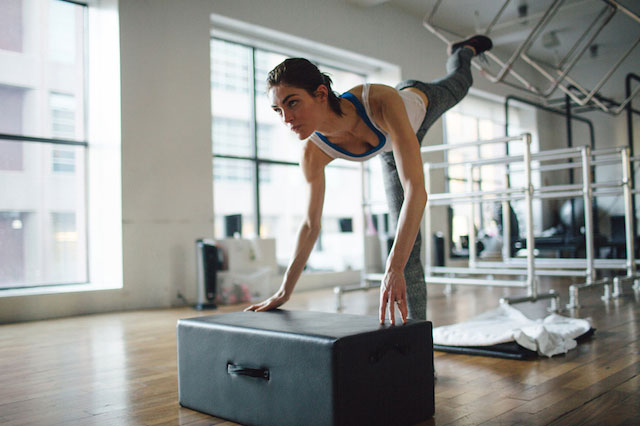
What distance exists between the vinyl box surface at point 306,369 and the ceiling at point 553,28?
4.20 m

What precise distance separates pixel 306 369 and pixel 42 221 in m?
3.26

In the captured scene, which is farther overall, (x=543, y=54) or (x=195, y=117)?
(x=543, y=54)

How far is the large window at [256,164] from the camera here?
15.9 ft

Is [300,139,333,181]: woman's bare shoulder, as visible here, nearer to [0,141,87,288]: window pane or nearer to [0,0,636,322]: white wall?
[0,0,636,322]: white wall

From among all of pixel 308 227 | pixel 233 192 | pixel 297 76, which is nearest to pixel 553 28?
pixel 233 192

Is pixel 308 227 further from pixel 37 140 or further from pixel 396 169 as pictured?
pixel 37 140

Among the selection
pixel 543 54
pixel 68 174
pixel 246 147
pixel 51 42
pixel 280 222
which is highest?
pixel 543 54

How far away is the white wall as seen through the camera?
388 centimetres

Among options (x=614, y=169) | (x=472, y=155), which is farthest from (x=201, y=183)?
(x=614, y=169)

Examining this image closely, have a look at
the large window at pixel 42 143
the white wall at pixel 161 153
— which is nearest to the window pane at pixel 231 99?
the white wall at pixel 161 153

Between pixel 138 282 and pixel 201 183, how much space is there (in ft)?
2.97

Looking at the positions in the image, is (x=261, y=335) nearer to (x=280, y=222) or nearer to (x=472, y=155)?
(x=280, y=222)

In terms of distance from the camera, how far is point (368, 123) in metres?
1.58

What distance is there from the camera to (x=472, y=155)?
754cm
